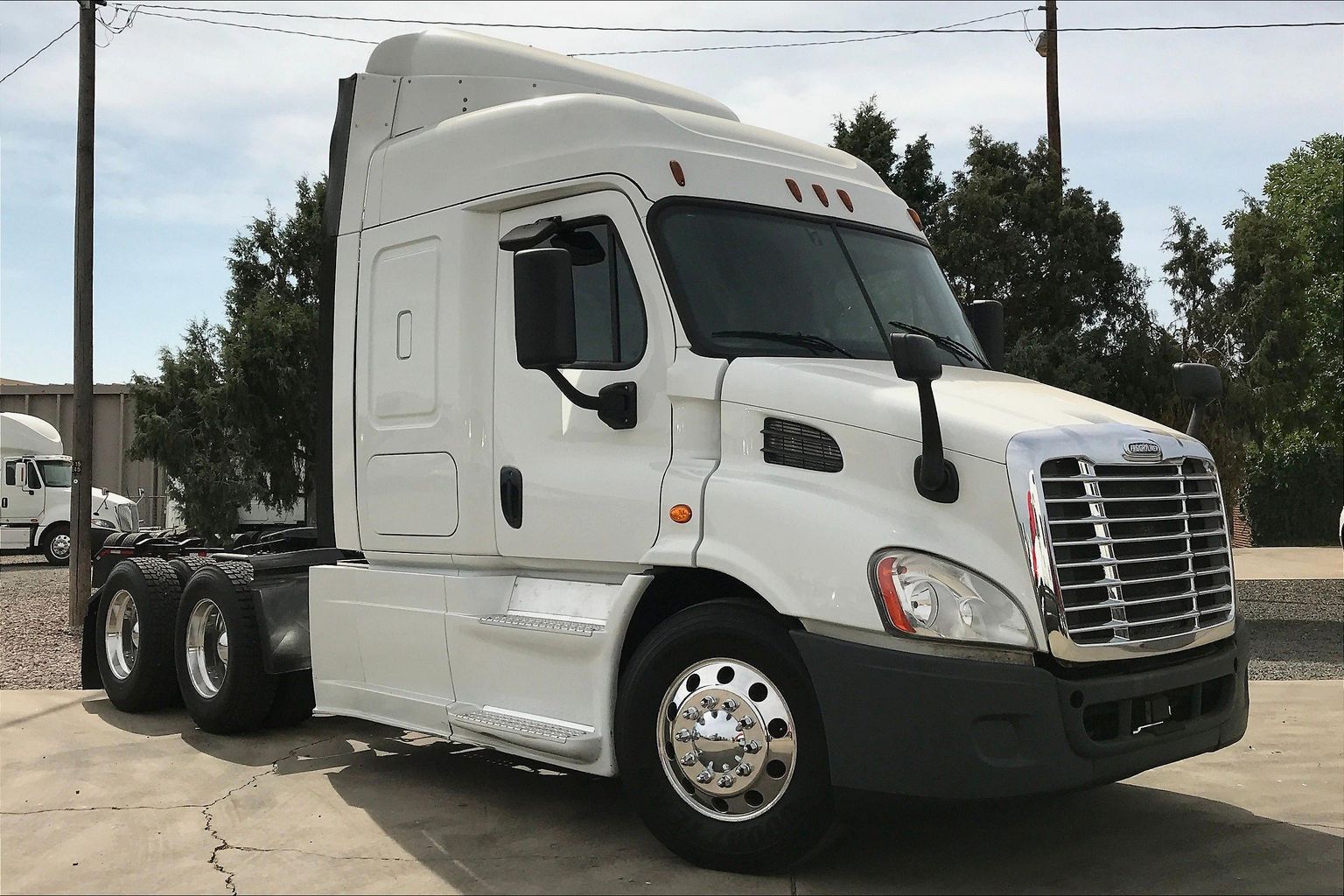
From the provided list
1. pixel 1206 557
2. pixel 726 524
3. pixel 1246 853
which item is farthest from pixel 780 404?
pixel 1246 853

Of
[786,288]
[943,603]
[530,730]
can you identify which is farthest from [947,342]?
[530,730]

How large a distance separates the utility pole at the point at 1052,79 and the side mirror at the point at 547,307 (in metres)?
11.7

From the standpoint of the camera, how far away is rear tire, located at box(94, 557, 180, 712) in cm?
867

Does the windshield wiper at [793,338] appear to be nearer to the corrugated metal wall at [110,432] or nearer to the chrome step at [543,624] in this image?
the chrome step at [543,624]

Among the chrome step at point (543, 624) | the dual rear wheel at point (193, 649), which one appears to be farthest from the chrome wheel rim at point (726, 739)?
the dual rear wheel at point (193, 649)

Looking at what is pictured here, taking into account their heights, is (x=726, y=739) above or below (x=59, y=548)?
above

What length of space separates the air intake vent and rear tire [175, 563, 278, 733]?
13.2 feet

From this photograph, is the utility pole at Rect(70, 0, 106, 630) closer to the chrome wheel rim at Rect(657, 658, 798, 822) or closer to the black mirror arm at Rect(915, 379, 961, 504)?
the chrome wheel rim at Rect(657, 658, 798, 822)

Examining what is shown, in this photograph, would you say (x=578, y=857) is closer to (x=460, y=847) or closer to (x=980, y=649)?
(x=460, y=847)

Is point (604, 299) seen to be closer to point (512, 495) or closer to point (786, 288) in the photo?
point (786, 288)

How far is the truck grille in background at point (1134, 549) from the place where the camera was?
4648 mm

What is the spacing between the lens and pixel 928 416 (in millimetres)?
4668

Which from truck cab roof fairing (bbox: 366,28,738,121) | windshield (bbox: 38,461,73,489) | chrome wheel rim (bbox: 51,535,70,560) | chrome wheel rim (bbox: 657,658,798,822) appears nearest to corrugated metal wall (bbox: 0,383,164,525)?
windshield (bbox: 38,461,73,489)

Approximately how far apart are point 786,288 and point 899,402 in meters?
0.98
